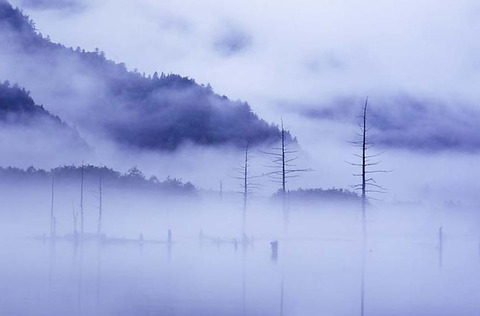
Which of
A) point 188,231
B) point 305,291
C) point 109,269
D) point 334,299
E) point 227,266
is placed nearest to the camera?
point 334,299

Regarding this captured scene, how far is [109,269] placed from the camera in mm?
37031

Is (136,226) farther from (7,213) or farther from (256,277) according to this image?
(256,277)

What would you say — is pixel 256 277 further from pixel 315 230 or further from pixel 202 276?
pixel 315 230

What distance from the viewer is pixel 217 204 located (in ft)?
404

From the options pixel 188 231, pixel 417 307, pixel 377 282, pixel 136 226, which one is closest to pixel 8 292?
pixel 417 307

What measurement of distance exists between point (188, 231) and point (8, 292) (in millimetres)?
78739

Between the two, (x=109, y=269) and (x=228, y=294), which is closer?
(x=228, y=294)

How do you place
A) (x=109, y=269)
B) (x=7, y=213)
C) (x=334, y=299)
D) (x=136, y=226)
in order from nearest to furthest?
1. (x=334, y=299)
2. (x=109, y=269)
3. (x=136, y=226)
4. (x=7, y=213)

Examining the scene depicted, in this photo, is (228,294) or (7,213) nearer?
(228,294)

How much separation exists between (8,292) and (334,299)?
32.0 feet

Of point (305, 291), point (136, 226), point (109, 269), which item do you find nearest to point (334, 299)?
point (305, 291)

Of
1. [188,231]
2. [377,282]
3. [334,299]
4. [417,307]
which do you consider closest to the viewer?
[417,307]

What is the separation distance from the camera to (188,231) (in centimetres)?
10338

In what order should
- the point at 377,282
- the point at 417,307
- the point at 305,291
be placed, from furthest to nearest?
the point at 377,282 < the point at 305,291 < the point at 417,307
